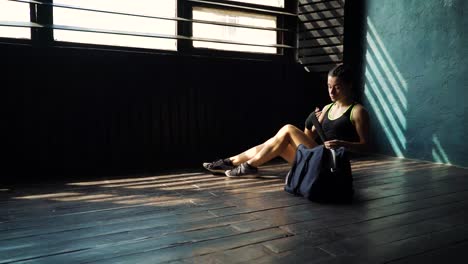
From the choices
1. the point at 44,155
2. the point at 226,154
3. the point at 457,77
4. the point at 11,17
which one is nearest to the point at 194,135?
the point at 226,154

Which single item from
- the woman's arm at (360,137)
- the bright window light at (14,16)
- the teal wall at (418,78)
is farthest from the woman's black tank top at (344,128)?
the bright window light at (14,16)

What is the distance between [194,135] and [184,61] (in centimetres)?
70

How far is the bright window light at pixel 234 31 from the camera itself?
3764mm

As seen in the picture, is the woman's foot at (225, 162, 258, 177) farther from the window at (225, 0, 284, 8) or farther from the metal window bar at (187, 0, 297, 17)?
the window at (225, 0, 284, 8)

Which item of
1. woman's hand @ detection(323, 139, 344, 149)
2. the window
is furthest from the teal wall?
woman's hand @ detection(323, 139, 344, 149)

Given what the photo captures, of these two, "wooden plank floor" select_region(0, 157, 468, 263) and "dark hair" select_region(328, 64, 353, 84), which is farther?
"dark hair" select_region(328, 64, 353, 84)

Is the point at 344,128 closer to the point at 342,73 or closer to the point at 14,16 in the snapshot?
the point at 342,73

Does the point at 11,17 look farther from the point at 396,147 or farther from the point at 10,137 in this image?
the point at 396,147

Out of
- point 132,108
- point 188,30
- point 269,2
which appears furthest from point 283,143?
point 269,2

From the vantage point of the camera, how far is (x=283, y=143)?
2854 mm

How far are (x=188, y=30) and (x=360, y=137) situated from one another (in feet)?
6.64

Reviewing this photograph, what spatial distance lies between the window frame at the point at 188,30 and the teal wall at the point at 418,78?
0.91 meters

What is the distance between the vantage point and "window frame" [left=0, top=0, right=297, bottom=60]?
9.87 feet

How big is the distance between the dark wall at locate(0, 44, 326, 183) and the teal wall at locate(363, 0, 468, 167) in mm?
873
